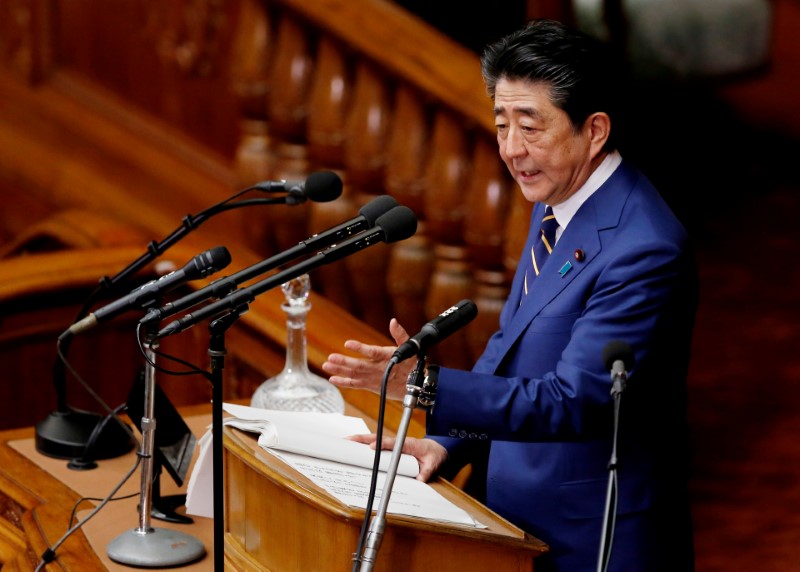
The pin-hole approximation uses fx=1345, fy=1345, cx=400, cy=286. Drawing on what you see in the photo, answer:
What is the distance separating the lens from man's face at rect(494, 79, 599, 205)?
223cm

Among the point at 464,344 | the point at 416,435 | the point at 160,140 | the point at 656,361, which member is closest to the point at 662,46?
the point at 160,140

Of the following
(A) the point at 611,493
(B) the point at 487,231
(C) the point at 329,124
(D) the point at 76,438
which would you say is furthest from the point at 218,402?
(C) the point at 329,124

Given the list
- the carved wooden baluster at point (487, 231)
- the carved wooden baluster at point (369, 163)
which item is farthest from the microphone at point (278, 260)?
the carved wooden baluster at point (369, 163)

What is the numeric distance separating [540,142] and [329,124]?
6.18ft

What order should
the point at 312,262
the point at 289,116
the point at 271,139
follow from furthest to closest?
the point at 271,139 → the point at 289,116 → the point at 312,262

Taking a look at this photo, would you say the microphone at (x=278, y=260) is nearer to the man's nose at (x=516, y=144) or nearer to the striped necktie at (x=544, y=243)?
the man's nose at (x=516, y=144)

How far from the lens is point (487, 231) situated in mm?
3734

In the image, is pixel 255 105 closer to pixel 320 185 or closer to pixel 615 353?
pixel 320 185

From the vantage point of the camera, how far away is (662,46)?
6.03m

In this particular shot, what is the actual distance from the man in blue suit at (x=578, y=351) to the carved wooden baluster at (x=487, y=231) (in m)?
1.32

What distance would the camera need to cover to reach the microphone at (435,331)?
192 cm

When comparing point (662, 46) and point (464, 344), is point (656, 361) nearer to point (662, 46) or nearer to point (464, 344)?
point (464, 344)

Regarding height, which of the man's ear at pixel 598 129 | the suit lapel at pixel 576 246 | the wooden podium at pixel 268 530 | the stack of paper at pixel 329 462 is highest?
the man's ear at pixel 598 129

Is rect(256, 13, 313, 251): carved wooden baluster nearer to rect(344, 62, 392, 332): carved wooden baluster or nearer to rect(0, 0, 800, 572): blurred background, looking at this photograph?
rect(0, 0, 800, 572): blurred background
